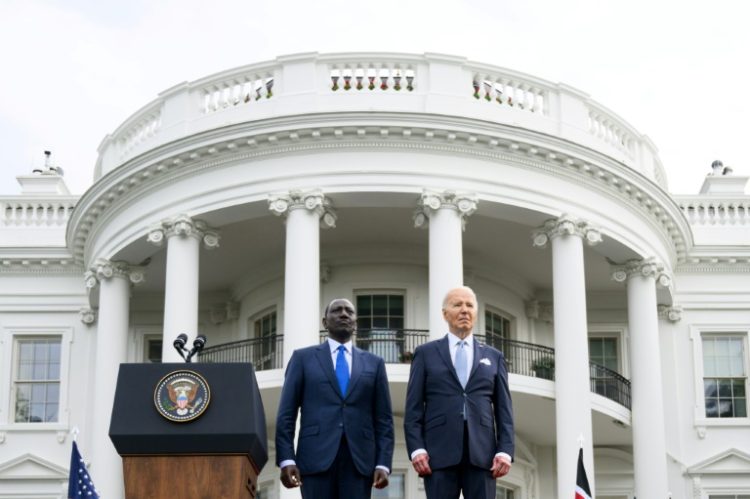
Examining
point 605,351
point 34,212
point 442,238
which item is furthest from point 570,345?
point 34,212

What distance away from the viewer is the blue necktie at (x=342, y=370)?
11039 mm

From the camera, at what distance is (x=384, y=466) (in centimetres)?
1079

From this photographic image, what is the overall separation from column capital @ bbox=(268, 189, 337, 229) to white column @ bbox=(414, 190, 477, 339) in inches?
64.6

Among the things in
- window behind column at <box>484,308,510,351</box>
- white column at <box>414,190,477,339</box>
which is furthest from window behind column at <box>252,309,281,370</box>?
window behind column at <box>484,308,510,351</box>

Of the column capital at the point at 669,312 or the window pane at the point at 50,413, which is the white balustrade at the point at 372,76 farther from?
the window pane at the point at 50,413

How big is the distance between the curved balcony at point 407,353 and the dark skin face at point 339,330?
16.3m

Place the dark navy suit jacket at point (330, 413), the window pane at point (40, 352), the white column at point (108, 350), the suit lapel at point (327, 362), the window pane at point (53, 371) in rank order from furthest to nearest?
1. the window pane at point (40, 352)
2. the window pane at point (53, 371)
3. the white column at point (108, 350)
4. the suit lapel at point (327, 362)
5. the dark navy suit jacket at point (330, 413)

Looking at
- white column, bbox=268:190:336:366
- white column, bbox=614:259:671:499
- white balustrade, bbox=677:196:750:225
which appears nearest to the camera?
white column, bbox=268:190:336:366

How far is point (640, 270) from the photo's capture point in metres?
28.5

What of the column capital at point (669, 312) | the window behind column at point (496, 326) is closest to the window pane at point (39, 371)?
the window behind column at point (496, 326)

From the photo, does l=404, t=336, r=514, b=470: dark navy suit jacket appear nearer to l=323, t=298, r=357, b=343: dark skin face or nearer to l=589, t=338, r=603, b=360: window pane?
l=323, t=298, r=357, b=343: dark skin face

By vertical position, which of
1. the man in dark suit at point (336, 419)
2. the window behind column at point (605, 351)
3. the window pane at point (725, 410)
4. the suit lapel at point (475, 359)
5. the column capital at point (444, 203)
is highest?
the column capital at point (444, 203)

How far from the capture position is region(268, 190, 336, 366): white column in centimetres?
2517

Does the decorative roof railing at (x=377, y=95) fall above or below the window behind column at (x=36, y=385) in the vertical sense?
above
